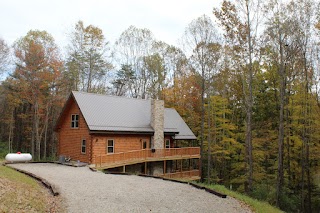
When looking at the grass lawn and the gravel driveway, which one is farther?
the gravel driveway

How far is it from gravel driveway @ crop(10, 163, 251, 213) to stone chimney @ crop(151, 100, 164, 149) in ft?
34.7

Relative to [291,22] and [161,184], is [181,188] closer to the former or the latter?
[161,184]

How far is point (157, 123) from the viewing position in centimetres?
2414

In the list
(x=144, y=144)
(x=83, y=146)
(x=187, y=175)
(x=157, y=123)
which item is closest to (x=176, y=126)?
(x=157, y=123)

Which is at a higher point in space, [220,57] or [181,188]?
[220,57]

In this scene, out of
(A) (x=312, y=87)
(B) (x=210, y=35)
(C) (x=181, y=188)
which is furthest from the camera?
(B) (x=210, y=35)

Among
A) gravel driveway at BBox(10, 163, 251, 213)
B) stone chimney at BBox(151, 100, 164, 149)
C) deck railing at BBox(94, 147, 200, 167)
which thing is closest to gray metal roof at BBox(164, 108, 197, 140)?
stone chimney at BBox(151, 100, 164, 149)

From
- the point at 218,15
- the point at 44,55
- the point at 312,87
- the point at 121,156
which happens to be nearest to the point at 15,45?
the point at 44,55

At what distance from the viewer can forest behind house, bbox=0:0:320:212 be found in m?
17.8

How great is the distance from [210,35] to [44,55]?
1625 centimetres

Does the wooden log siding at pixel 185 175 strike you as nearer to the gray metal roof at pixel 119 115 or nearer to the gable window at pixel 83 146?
the gray metal roof at pixel 119 115

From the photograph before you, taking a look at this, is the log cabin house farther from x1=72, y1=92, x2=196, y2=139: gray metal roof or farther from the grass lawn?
the grass lawn

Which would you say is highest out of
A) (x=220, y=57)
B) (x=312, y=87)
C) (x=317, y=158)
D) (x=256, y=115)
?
(x=220, y=57)

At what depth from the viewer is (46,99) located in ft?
100
